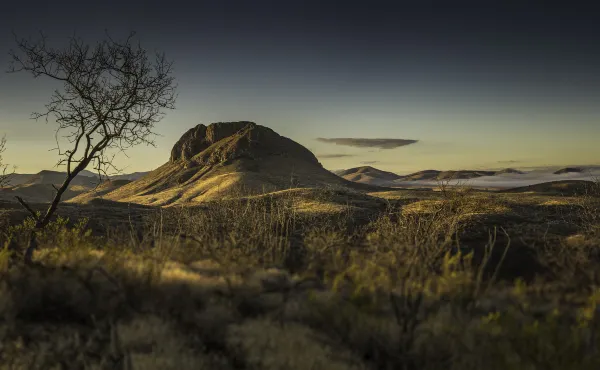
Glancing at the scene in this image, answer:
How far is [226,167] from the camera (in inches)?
4168

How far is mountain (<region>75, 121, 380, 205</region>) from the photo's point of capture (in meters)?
86.5

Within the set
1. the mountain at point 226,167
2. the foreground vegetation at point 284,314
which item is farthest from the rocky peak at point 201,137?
the foreground vegetation at point 284,314

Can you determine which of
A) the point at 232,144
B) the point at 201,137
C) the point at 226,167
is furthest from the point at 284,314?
the point at 201,137

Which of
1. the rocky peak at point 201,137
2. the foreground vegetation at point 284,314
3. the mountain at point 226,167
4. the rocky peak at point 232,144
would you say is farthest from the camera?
the rocky peak at point 201,137

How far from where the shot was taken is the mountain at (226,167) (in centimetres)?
8650

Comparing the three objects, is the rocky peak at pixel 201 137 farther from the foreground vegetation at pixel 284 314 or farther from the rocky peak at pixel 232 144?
the foreground vegetation at pixel 284 314

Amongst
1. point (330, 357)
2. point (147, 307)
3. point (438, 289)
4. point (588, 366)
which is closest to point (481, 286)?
point (438, 289)

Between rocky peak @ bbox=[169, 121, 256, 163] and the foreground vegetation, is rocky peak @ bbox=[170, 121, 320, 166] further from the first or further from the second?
the foreground vegetation

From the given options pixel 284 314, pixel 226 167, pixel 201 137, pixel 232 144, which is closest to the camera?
pixel 284 314

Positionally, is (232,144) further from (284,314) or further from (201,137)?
(284,314)

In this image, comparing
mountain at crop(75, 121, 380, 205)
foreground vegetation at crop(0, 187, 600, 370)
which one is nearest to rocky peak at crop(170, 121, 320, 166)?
mountain at crop(75, 121, 380, 205)

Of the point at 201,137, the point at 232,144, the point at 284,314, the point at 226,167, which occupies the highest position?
the point at 201,137

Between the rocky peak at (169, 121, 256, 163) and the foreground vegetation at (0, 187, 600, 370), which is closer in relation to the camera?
the foreground vegetation at (0, 187, 600, 370)

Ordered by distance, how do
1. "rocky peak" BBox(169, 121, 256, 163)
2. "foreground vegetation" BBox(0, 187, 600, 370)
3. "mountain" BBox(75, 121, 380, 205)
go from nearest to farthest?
"foreground vegetation" BBox(0, 187, 600, 370) → "mountain" BBox(75, 121, 380, 205) → "rocky peak" BBox(169, 121, 256, 163)
